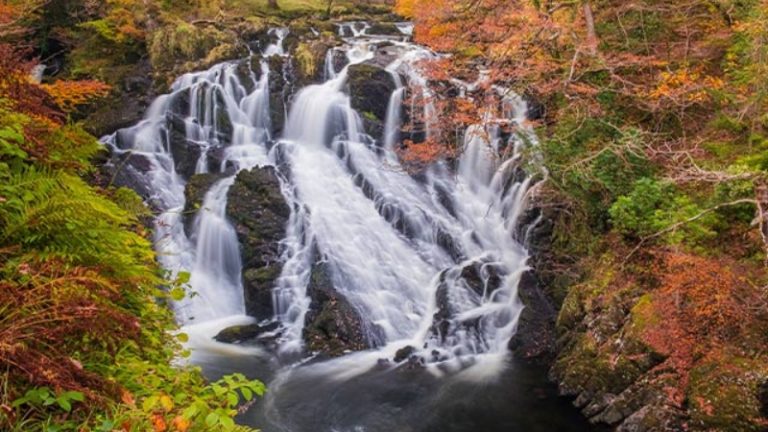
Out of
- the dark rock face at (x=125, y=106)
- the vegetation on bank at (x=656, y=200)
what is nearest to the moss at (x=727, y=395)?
the vegetation on bank at (x=656, y=200)

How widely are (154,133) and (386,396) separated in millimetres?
12250

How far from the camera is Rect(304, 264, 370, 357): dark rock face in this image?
36.7 feet

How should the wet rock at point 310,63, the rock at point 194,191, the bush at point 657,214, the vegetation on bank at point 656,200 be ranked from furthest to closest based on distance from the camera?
the wet rock at point 310,63, the rock at point 194,191, the bush at point 657,214, the vegetation on bank at point 656,200

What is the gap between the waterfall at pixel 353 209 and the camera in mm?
12062

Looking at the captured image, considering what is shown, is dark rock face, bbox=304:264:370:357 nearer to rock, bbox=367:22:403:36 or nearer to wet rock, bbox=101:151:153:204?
wet rock, bbox=101:151:153:204

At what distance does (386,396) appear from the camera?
9.39m

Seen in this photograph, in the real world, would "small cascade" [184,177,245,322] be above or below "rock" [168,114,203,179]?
below

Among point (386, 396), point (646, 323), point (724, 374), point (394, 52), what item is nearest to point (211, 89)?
point (394, 52)

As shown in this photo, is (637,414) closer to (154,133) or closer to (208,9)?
(154,133)

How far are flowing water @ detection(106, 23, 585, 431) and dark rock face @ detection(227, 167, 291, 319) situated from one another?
0.87 ft

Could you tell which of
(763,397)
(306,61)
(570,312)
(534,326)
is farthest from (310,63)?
(763,397)

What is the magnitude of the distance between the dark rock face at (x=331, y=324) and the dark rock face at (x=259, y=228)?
1.22 metres

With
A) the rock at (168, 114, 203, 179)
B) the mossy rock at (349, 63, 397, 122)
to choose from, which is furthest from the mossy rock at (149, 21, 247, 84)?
the mossy rock at (349, 63, 397, 122)

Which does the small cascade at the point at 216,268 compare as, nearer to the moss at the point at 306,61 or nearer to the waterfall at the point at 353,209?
the waterfall at the point at 353,209
